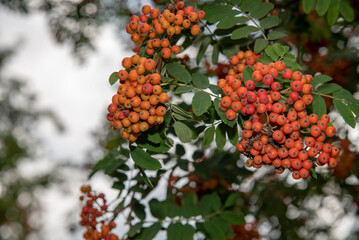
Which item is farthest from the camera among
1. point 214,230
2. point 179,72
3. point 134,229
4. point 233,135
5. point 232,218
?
point 232,218

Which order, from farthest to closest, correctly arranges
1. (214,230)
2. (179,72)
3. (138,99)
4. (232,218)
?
(232,218), (214,230), (179,72), (138,99)

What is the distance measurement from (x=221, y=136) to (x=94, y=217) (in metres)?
0.91

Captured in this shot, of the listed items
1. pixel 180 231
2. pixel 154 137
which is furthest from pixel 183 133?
pixel 180 231

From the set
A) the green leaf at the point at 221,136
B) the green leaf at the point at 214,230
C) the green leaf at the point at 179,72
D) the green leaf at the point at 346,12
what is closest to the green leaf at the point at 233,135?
the green leaf at the point at 221,136

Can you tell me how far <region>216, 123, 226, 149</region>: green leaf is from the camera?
159 centimetres

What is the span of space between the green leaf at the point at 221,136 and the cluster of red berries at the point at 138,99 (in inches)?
14.5

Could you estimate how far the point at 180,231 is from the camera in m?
1.84

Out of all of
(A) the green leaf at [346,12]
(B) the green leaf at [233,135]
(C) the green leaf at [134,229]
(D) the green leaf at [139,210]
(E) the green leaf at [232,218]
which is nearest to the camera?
(B) the green leaf at [233,135]

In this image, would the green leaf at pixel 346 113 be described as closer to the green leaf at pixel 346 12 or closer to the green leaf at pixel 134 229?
the green leaf at pixel 346 12

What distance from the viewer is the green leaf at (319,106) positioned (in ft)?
4.75

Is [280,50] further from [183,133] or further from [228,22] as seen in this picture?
[183,133]

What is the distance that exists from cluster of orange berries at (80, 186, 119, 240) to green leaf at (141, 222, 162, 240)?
18 centimetres

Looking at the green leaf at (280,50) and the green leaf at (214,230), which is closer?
the green leaf at (280,50)

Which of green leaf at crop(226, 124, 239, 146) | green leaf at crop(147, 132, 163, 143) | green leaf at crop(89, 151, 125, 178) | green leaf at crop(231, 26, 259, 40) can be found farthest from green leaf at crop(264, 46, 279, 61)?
green leaf at crop(89, 151, 125, 178)
